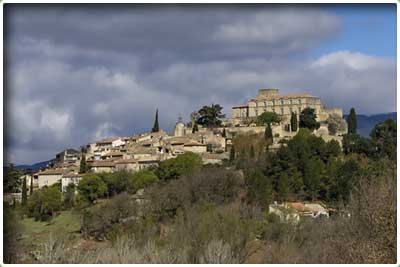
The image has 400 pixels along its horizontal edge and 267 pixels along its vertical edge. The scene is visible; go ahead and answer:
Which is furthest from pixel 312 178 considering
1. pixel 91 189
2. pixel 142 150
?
pixel 142 150

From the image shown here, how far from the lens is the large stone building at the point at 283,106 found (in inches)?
1745

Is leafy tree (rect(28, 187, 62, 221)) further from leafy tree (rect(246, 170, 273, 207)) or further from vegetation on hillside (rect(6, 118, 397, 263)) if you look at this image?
leafy tree (rect(246, 170, 273, 207))

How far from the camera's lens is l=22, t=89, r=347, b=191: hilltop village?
36.0 meters

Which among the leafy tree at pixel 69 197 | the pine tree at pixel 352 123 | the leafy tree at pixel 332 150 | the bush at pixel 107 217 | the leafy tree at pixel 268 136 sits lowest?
the bush at pixel 107 217

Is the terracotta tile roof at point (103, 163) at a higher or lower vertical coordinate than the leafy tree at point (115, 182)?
higher

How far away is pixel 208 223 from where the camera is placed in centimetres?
1683

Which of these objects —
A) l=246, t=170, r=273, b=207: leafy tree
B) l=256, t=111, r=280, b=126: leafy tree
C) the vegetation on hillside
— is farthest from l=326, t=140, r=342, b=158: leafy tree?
l=256, t=111, r=280, b=126: leafy tree

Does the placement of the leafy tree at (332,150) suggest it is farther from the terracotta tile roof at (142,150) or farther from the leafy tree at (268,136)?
the terracotta tile roof at (142,150)

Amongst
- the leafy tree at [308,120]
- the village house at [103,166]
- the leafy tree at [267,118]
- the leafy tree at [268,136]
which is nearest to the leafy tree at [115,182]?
the village house at [103,166]

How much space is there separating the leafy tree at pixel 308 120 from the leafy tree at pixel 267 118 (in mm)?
1612

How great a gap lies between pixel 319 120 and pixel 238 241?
28041 millimetres

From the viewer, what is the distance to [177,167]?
101ft

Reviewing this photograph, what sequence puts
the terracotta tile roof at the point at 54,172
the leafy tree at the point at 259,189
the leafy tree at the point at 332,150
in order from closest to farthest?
the leafy tree at the point at 259,189
the leafy tree at the point at 332,150
the terracotta tile roof at the point at 54,172

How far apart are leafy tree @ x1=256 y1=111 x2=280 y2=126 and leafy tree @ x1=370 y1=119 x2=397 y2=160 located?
8580mm
